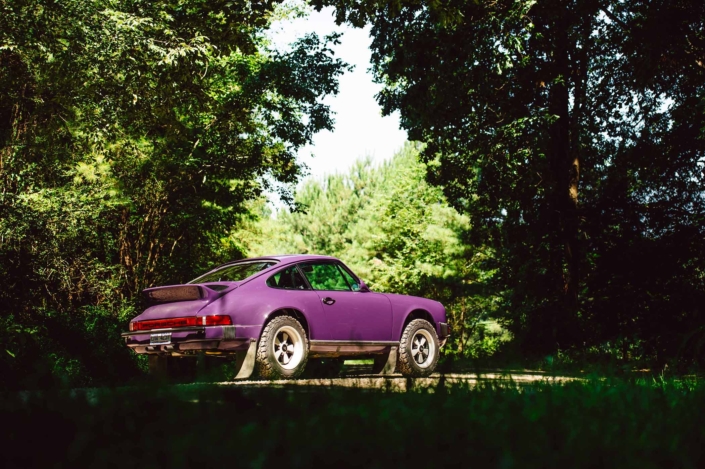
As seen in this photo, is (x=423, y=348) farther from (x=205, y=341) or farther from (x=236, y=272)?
(x=205, y=341)

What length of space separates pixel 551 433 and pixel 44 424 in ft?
7.38

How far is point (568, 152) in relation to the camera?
848 inches

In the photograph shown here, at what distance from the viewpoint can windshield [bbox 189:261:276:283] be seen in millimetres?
9914

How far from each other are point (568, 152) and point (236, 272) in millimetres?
14080

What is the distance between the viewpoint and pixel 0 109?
65.1ft

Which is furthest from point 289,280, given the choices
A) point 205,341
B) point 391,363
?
point 391,363

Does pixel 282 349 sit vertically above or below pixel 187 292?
below

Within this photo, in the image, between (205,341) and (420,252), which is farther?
(420,252)

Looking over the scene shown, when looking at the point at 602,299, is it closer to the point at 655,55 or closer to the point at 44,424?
the point at 655,55

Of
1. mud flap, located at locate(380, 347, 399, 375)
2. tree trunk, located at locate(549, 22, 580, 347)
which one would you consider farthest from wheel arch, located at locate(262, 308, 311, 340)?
tree trunk, located at locate(549, 22, 580, 347)

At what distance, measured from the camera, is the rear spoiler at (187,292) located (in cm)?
919

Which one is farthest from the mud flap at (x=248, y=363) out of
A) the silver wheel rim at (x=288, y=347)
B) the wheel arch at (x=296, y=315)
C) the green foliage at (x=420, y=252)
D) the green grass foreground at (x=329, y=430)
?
the green foliage at (x=420, y=252)

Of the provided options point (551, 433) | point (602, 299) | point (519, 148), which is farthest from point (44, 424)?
point (602, 299)

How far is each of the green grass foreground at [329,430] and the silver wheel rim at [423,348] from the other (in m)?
6.28
